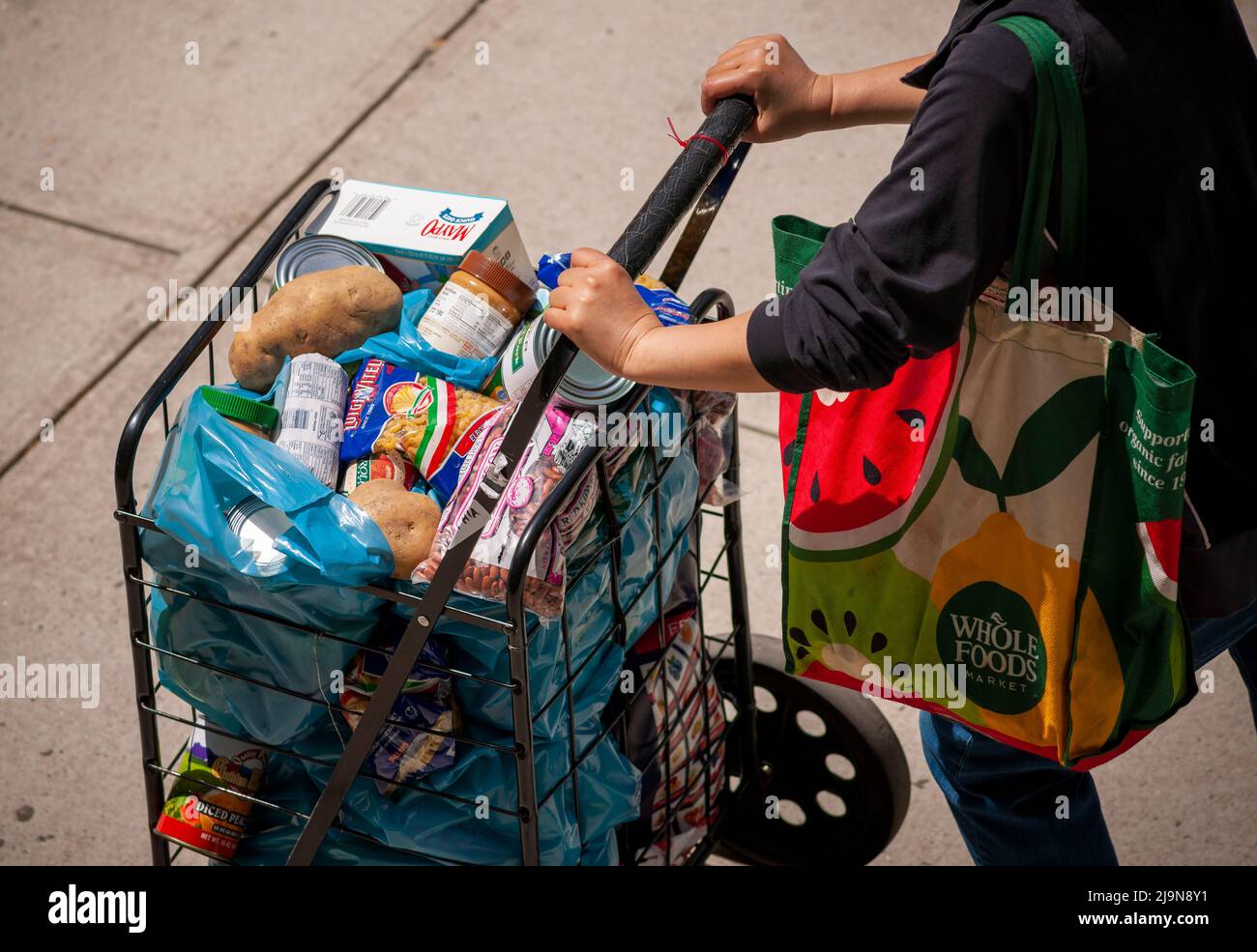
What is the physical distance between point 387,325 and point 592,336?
1.76ft

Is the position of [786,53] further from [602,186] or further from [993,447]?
[602,186]

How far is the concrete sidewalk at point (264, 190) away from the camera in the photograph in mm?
2721

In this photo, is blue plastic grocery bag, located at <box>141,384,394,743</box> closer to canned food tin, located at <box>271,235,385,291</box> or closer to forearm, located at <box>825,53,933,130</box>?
canned food tin, located at <box>271,235,385,291</box>

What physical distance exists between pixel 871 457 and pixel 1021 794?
1.90 ft

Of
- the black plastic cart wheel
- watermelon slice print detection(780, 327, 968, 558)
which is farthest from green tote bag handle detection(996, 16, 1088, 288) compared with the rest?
the black plastic cart wheel

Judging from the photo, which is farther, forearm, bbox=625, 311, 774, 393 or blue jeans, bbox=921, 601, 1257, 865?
blue jeans, bbox=921, 601, 1257, 865

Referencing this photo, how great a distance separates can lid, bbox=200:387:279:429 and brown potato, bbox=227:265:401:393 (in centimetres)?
13

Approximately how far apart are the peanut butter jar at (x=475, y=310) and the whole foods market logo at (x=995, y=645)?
730 millimetres

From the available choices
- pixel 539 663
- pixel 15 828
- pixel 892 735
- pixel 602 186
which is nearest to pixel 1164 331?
pixel 539 663

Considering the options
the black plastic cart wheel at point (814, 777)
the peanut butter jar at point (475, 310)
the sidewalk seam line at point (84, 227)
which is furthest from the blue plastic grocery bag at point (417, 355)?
the sidewalk seam line at point (84, 227)

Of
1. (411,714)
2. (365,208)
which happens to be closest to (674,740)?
(411,714)

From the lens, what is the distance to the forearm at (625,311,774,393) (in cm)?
150

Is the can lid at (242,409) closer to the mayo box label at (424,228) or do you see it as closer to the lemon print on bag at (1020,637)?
the mayo box label at (424,228)
